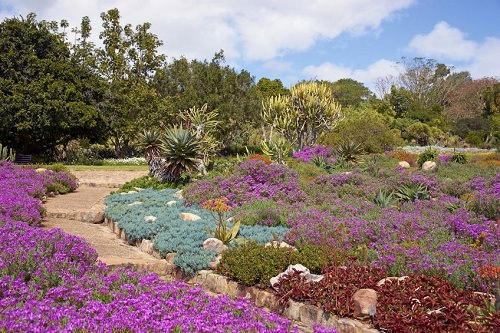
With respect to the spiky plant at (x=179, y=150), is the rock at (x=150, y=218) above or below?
below

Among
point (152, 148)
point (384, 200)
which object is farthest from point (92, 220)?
point (384, 200)

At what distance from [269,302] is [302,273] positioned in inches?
23.1

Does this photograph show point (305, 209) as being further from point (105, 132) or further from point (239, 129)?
point (239, 129)

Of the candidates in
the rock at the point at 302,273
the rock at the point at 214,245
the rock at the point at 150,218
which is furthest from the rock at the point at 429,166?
the rock at the point at 302,273

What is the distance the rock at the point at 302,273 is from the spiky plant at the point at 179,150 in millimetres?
8951

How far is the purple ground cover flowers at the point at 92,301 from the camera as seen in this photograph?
4264mm

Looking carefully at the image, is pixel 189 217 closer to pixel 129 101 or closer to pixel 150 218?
pixel 150 218

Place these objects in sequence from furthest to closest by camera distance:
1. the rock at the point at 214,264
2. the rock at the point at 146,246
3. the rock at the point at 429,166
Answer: the rock at the point at 429,166 → the rock at the point at 146,246 → the rock at the point at 214,264

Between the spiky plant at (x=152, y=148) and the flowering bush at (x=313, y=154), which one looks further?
the flowering bush at (x=313, y=154)

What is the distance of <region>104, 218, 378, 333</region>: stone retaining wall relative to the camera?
5397mm

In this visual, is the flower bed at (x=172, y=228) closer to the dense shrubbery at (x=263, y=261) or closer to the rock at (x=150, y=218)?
the rock at (x=150, y=218)

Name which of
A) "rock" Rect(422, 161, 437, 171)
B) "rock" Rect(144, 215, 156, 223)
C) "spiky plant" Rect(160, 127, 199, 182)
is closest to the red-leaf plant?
"rock" Rect(144, 215, 156, 223)

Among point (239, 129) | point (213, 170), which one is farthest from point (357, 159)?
point (239, 129)

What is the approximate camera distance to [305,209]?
10922mm
